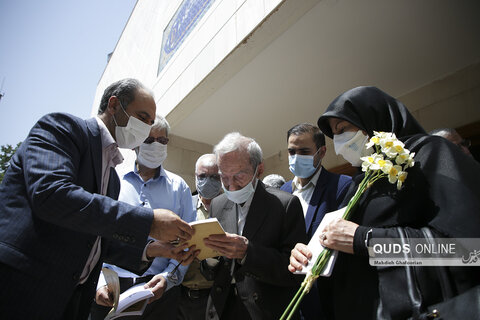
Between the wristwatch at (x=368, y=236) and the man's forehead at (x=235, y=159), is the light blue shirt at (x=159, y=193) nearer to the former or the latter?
the man's forehead at (x=235, y=159)

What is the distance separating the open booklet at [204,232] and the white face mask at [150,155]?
1.38m

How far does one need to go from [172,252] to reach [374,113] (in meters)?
1.56

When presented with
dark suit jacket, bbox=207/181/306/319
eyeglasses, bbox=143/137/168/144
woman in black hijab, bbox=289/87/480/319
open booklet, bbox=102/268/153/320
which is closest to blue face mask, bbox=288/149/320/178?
dark suit jacket, bbox=207/181/306/319

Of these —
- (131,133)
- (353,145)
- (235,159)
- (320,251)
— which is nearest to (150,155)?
(131,133)

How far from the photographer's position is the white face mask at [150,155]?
2994mm

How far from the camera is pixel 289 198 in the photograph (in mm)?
2146

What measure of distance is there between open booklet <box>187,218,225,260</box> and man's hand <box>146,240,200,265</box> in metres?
0.05

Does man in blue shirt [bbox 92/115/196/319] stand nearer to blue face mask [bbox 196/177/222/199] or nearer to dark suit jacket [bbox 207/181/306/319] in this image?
blue face mask [bbox 196/177/222/199]

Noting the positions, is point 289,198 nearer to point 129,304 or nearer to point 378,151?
point 378,151

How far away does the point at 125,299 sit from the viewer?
1917mm

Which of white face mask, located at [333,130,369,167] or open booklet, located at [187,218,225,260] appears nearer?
open booklet, located at [187,218,225,260]

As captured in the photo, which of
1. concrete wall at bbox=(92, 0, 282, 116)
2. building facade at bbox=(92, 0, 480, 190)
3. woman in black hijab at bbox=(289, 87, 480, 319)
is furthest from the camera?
concrete wall at bbox=(92, 0, 282, 116)

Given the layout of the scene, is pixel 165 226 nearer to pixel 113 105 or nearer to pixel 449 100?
pixel 113 105

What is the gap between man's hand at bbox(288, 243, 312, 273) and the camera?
4.79 feet
